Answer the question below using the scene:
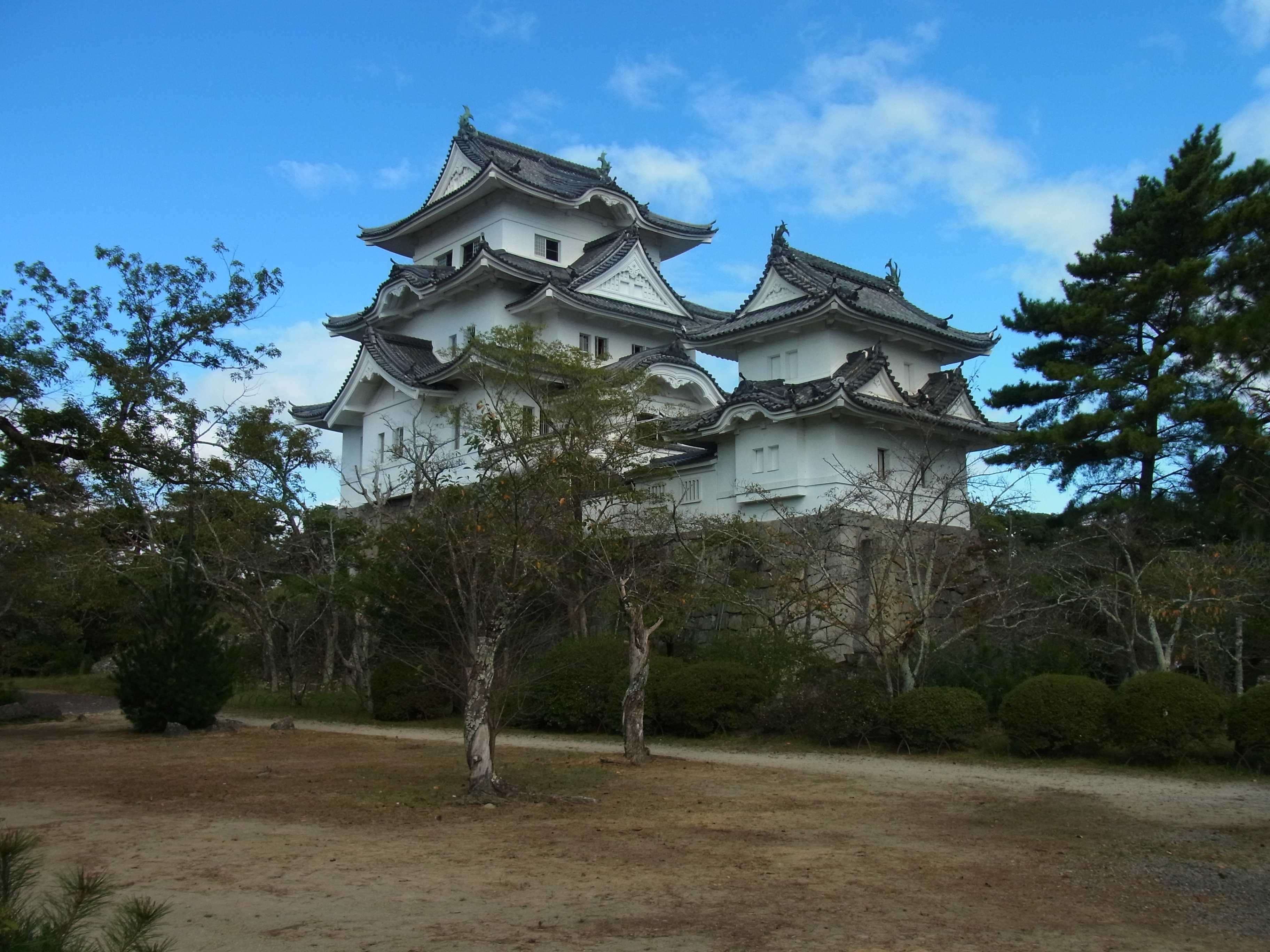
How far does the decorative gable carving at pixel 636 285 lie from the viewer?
104 ft

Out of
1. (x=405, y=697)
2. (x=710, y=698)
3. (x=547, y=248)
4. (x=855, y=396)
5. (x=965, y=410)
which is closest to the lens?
(x=710, y=698)

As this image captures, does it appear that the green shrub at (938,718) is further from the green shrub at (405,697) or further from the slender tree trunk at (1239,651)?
the green shrub at (405,697)

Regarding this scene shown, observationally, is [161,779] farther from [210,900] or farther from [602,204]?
[602,204]

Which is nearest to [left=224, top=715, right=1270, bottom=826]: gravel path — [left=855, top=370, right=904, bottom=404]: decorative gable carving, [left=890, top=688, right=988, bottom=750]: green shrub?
[left=890, top=688, right=988, bottom=750]: green shrub

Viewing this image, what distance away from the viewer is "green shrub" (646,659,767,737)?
18.0 m

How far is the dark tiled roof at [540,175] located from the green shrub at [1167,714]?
23524mm

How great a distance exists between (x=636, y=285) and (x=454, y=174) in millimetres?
7642

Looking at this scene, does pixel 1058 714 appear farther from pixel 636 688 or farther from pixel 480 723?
pixel 480 723

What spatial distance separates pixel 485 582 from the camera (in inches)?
476

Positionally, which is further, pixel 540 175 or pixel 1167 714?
pixel 540 175

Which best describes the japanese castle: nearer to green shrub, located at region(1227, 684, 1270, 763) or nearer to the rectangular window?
the rectangular window

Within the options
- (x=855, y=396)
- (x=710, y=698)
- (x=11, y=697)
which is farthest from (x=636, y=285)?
(x=11, y=697)

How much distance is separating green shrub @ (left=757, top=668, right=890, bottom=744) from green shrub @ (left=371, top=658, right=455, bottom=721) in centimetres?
680

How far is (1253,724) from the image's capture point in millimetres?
13539
